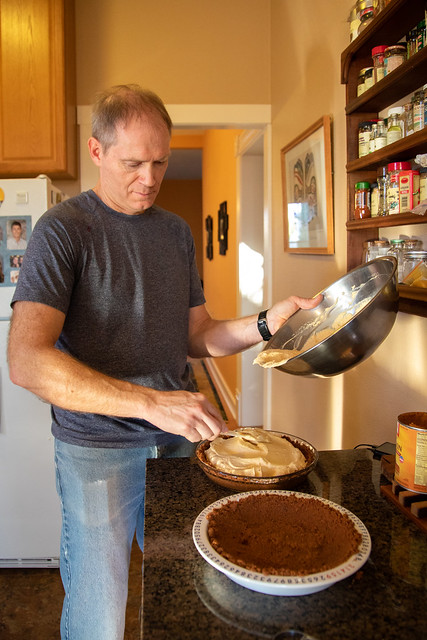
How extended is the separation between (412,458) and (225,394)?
4.10 metres

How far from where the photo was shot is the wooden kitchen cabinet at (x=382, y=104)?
1.18 m

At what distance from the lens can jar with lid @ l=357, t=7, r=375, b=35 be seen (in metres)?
1.40

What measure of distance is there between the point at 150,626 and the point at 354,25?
4.94 feet

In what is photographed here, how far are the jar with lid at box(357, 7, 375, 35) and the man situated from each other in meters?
0.57

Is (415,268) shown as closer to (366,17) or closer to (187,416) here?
(187,416)

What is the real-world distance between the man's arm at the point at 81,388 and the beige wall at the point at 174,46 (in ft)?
6.67

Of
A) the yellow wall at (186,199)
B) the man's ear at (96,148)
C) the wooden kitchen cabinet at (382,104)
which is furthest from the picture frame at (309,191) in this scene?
the yellow wall at (186,199)

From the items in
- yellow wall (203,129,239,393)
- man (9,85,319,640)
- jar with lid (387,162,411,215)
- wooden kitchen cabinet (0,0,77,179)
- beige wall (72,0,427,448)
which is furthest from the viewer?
yellow wall (203,129,239,393)

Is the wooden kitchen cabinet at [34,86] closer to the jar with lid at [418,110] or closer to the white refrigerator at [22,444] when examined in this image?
the white refrigerator at [22,444]

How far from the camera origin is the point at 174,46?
2832 mm

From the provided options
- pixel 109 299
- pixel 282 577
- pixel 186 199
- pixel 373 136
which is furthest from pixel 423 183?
pixel 186 199

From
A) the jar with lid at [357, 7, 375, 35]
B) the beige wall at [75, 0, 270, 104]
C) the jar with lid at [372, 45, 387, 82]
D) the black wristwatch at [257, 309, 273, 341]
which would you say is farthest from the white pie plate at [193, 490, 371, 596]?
the beige wall at [75, 0, 270, 104]

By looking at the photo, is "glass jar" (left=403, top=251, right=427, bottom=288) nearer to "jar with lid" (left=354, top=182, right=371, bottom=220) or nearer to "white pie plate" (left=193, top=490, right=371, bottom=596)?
"jar with lid" (left=354, top=182, right=371, bottom=220)

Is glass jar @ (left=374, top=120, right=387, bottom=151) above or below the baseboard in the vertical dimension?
above
